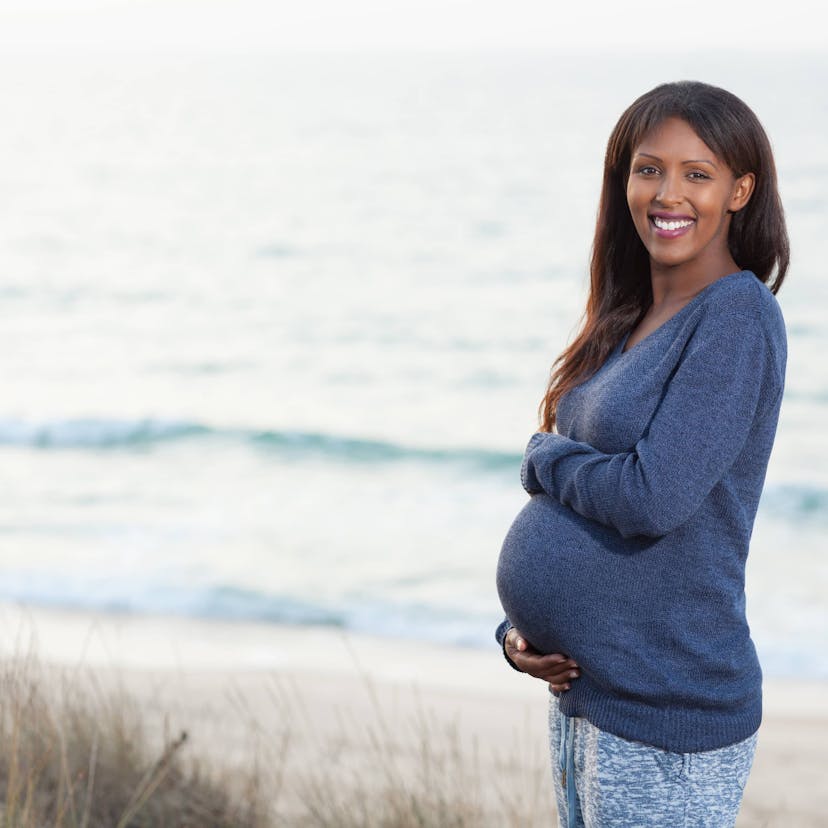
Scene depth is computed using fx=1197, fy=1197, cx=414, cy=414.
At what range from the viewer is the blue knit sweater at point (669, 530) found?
1.83 m

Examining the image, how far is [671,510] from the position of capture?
5.98ft

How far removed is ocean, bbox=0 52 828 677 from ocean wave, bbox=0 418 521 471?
0.04m

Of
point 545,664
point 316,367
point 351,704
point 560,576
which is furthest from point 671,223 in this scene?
point 316,367

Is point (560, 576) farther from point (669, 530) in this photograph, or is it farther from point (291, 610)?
point (291, 610)

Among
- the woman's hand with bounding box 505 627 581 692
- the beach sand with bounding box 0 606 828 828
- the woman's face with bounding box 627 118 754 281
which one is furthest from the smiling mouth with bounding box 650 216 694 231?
the beach sand with bounding box 0 606 828 828

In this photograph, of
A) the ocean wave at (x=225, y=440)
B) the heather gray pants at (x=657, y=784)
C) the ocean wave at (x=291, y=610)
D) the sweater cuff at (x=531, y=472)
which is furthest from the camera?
the ocean wave at (x=225, y=440)

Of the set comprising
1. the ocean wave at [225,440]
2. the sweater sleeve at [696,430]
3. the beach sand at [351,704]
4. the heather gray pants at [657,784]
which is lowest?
the ocean wave at [225,440]

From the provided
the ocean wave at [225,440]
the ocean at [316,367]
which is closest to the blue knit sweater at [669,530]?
the ocean at [316,367]

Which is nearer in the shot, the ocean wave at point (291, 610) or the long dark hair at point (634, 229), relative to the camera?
the long dark hair at point (634, 229)

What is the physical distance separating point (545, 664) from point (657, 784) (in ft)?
0.86

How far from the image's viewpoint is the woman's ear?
203 cm

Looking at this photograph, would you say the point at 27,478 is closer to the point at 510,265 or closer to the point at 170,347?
the point at 170,347

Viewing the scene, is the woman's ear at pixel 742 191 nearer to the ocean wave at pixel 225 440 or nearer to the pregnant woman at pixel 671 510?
the pregnant woman at pixel 671 510

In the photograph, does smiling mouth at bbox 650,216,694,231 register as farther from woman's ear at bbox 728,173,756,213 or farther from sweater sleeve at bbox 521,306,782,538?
sweater sleeve at bbox 521,306,782,538
